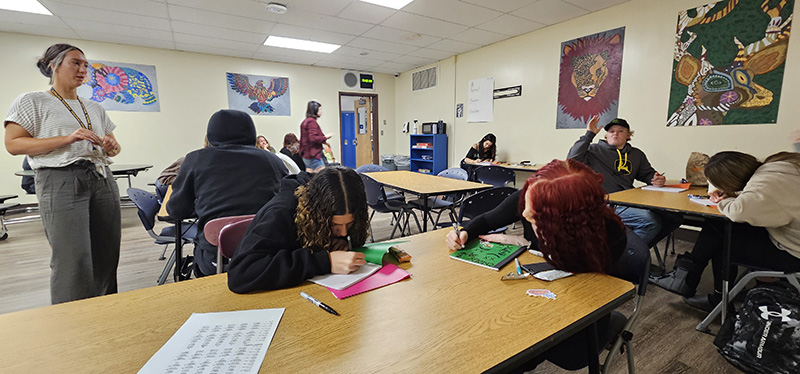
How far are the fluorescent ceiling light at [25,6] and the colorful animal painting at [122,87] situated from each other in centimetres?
127

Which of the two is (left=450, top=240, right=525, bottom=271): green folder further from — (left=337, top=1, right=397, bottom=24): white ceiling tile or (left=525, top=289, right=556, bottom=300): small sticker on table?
(left=337, top=1, right=397, bottom=24): white ceiling tile

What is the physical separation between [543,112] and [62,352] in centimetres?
556

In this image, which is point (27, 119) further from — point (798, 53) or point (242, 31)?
point (798, 53)

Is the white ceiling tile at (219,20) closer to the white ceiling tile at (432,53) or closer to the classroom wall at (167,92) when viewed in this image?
the classroom wall at (167,92)

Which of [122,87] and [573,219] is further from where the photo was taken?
[122,87]

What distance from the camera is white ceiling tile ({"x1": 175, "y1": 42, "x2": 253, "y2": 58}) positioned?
5.88 metres

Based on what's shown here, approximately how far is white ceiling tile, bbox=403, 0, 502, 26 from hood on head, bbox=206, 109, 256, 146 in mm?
3042

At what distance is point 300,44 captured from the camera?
586 cm

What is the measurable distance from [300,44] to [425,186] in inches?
160

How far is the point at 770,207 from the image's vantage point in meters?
1.72

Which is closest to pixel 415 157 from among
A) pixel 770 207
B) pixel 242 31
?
pixel 242 31

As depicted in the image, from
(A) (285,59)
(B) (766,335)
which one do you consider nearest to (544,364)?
(B) (766,335)

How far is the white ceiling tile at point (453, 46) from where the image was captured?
5.78 meters

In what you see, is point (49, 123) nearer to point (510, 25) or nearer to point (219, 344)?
point (219, 344)
